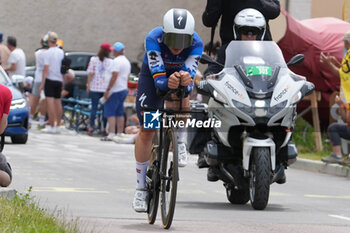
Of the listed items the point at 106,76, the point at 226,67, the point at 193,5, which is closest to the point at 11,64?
the point at 106,76

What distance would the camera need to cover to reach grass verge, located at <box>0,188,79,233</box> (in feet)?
22.3

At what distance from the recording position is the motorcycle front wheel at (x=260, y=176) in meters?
9.59

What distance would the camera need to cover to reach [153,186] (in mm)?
8516

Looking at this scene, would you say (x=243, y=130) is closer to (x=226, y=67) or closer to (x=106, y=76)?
(x=226, y=67)

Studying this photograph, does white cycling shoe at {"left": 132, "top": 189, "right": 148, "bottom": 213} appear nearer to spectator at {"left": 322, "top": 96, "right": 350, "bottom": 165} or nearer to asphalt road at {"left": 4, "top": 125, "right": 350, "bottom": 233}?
asphalt road at {"left": 4, "top": 125, "right": 350, "bottom": 233}

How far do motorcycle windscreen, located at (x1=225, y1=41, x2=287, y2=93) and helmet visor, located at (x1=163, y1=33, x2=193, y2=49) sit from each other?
161 centimetres

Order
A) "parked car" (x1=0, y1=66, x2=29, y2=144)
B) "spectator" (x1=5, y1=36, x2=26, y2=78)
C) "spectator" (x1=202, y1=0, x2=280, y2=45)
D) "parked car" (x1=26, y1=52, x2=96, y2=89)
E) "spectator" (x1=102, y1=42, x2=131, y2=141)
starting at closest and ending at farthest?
"spectator" (x1=202, y1=0, x2=280, y2=45), "parked car" (x1=0, y1=66, x2=29, y2=144), "spectator" (x1=102, y1=42, x2=131, y2=141), "spectator" (x1=5, y1=36, x2=26, y2=78), "parked car" (x1=26, y1=52, x2=96, y2=89)

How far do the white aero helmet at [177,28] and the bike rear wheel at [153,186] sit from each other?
2.84 ft

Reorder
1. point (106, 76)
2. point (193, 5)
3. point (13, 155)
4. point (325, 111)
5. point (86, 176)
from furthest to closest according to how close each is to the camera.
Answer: point (106, 76) → point (325, 111) → point (13, 155) → point (193, 5) → point (86, 176)

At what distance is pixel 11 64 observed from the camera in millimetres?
21766

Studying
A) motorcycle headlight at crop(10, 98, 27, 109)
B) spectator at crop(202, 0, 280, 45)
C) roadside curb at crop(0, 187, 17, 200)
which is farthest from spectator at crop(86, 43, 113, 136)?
roadside curb at crop(0, 187, 17, 200)

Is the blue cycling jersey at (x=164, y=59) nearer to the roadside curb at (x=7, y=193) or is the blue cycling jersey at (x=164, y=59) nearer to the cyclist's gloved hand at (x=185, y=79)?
the cyclist's gloved hand at (x=185, y=79)

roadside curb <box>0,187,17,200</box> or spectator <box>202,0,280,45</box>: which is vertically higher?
spectator <box>202,0,280,45</box>

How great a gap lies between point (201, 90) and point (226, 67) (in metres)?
0.37
